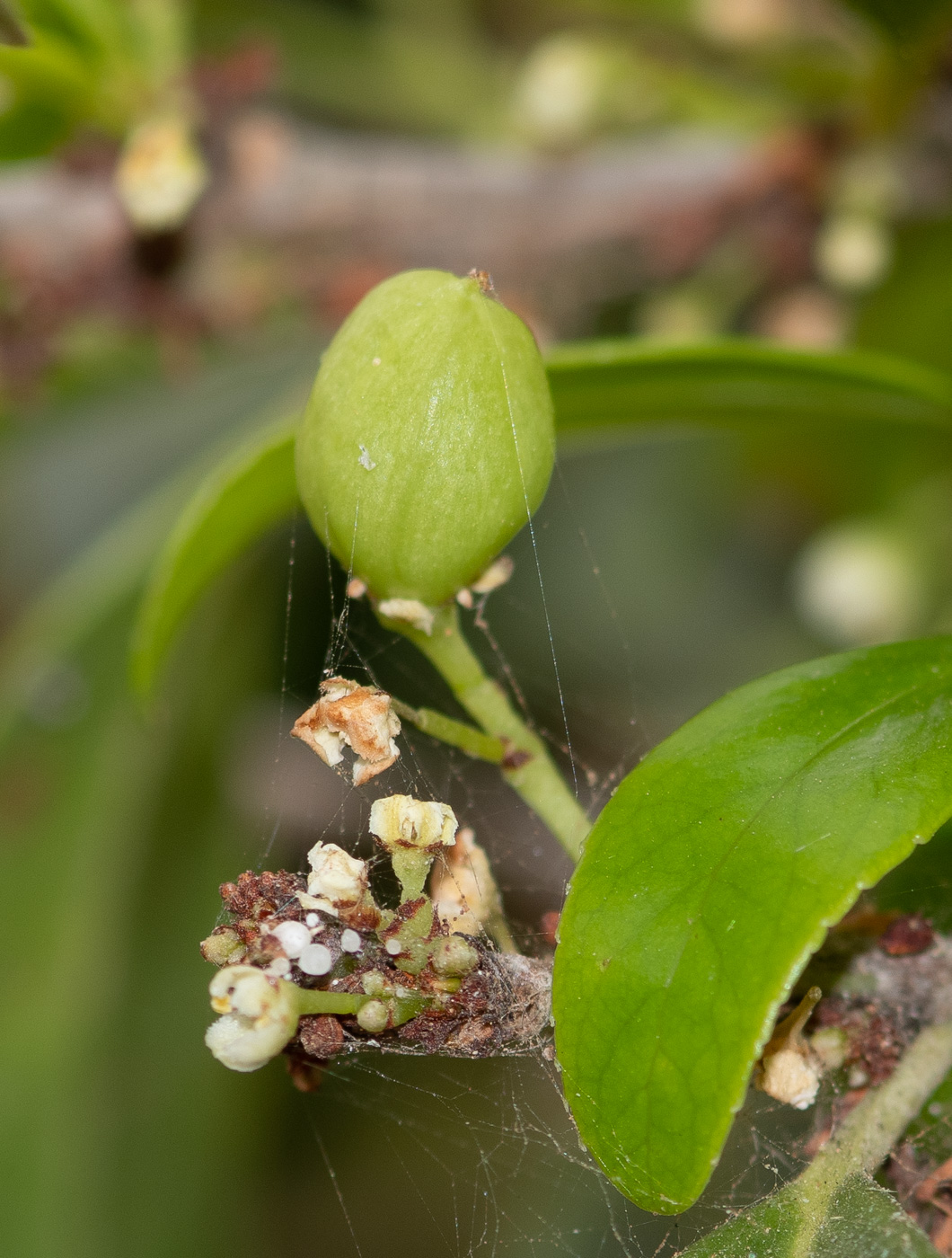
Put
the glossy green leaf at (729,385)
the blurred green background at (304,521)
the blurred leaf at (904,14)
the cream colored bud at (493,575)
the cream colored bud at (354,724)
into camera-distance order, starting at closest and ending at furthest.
Result: the cream colored bud at (354,724) → the cream colored bud at (493,575) → the glossy green leaf at (729,385) → the blurred leaf at (904,14) → the blurred green background at (304,521)

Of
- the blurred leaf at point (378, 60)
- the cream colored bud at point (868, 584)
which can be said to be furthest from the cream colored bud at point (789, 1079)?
the blurred leaf at point (378, 60)

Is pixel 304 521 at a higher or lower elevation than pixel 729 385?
lower

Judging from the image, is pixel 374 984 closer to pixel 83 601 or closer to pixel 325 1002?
pixel 325 1002

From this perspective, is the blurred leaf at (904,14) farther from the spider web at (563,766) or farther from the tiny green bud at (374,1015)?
the tiny green bud at (374,1015)

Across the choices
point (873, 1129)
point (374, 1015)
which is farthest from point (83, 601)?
point (873, 1129)

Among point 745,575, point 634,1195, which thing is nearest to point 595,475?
point 745,575

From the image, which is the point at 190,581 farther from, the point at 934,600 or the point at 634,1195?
the point at 934,600
